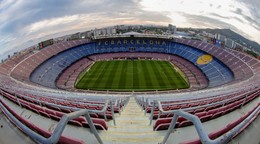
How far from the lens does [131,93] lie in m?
30.3

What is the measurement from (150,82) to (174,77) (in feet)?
19.2

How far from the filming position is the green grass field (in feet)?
110

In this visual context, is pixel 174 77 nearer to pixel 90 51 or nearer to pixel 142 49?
pixel 142 49

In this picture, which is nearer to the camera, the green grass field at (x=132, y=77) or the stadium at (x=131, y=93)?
the stadium at (x=131, y=93)

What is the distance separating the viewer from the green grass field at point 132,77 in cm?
3366

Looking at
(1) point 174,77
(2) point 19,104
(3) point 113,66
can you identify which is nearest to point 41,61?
(3) point 113,66

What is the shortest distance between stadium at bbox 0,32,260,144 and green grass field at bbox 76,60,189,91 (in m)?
0.18

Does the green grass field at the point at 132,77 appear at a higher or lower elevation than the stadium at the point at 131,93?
lower

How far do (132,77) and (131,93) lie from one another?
8.53 metres

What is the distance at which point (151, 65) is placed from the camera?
4756cm

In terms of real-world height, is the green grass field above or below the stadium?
below

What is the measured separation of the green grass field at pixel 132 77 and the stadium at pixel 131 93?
0.18 meters

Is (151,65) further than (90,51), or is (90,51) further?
(90,51)

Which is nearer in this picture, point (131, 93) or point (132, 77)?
point (131, 93)
